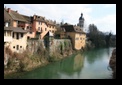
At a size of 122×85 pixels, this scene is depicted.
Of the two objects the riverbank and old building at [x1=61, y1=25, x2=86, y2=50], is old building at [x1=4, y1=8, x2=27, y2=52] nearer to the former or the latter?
the riverbank

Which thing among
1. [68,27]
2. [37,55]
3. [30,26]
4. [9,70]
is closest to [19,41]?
[37,55]

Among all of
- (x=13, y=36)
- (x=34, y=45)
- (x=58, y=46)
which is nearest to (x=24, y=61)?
(x=13, y=36)

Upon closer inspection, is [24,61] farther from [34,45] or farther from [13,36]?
[34,45]

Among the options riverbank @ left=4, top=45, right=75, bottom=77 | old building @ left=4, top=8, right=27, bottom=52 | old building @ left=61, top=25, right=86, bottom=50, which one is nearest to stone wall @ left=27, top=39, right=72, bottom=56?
riverbank @ left=4, top=45, right=75, bottom=77

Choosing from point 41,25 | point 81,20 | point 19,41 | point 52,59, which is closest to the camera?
point 19,41

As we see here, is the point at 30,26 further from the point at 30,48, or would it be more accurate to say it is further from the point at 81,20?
the point at 81,20

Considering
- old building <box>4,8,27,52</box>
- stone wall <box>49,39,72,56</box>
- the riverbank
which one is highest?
old building <box>4,8,27,52</box>

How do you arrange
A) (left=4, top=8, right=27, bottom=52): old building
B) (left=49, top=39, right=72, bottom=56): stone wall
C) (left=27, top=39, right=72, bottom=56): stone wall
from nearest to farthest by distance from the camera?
1. (left=4, top=8, right=27, bottom=52): old building
2. (left=27, top=39, right=72, bottom=56): stone wall
3. (left=49, top=39, right=72, bottom=56): stone wall

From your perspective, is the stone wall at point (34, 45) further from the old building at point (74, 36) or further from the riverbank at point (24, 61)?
the old building at point (74, 36)

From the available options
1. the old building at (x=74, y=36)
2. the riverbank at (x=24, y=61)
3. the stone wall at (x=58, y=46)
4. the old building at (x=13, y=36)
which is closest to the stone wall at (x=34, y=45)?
the riverbank at (x=24, y=61)

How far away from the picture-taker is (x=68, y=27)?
127ft

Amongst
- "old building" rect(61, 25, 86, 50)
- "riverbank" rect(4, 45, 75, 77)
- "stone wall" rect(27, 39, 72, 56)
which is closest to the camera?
"riverbank" rect(4, 45, 75, 77)

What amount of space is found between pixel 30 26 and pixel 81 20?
28.9m

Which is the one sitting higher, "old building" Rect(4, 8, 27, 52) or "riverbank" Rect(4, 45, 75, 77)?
"old building" Rect(4, 8, 27, 52)
